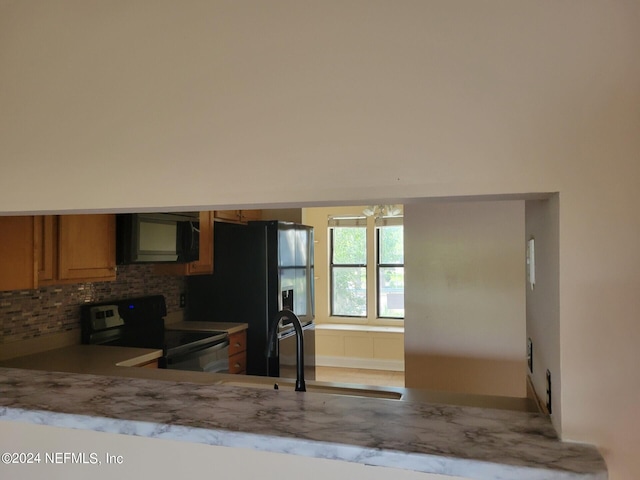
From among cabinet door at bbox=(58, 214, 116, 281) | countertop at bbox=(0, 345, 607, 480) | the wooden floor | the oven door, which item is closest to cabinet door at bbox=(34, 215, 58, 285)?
cabinet door at bbox=(58, 214, 116, 281)

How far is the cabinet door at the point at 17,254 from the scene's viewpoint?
211 cm

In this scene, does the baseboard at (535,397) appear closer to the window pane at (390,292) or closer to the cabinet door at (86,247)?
the cabinet door at (86,247)

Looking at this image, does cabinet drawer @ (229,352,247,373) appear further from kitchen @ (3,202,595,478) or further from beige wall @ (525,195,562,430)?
beige wall @ (525,195,562,430)

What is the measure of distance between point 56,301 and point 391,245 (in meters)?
4.47

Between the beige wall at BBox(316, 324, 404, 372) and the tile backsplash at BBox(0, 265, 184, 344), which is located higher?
the tile backsplash at BBox(0, 265, 184, 344)

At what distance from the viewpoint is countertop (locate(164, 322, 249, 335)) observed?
3688 millimetres

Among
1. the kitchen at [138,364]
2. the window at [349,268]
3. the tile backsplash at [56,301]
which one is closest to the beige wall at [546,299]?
the kitchen at [138,364]

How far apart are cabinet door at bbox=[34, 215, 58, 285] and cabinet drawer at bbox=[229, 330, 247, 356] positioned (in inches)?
65.5

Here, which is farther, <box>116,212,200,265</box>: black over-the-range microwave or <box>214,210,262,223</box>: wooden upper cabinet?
<box>214,210,262,223</box>: wooden upper cabinet

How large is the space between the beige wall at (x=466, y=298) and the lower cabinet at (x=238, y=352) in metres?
1.71

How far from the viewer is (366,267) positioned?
21.1 ft

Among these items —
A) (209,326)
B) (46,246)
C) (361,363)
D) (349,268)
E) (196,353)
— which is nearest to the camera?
(46,246)

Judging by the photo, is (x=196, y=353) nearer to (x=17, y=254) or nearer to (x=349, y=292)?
(x=17, y=254)

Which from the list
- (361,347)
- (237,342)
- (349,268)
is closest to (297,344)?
(237,342)
